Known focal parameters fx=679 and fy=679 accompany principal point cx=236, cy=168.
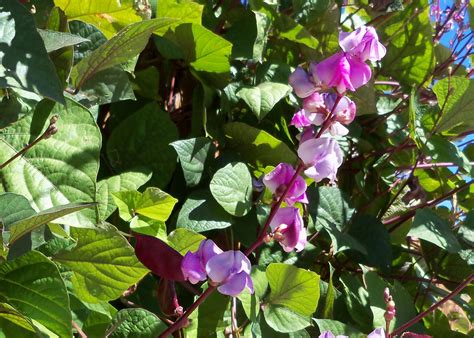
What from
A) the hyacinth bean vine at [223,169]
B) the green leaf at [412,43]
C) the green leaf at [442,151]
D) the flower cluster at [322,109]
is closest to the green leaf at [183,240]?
the hyacinth bean vine at [223,169]

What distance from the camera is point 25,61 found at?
0.53 meters

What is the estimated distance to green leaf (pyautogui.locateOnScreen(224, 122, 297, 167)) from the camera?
3.09 ft

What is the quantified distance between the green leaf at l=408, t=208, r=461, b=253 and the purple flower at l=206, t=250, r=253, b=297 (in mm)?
437

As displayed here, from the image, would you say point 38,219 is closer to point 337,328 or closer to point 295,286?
point 295,286

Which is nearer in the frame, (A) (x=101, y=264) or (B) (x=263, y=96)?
(A) (x=101, y=264)

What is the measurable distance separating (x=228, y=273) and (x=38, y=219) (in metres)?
0.17

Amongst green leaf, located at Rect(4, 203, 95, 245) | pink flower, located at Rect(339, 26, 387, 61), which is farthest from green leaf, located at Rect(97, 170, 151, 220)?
pink flower, located at Rect(339, 26, 387, 61)

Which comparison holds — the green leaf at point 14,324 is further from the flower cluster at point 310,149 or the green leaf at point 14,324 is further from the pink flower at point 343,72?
the pink flower at point 343,72

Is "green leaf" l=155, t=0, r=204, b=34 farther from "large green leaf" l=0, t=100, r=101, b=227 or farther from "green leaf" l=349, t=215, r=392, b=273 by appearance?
"green leaf" l=349, t=215, r=392, b=273

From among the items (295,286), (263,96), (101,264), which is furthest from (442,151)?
(101,264)

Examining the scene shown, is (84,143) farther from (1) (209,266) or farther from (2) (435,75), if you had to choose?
(2) (435,75)

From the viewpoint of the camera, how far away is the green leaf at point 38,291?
23.5 inches

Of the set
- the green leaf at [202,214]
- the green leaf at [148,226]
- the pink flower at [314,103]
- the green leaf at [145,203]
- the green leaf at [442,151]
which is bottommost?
the green leaf at [202,214]

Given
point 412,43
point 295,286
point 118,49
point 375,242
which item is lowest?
point 375,242
